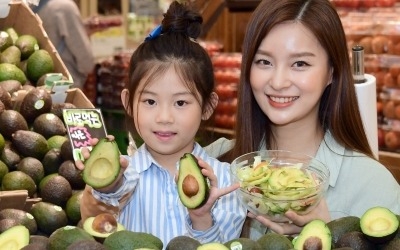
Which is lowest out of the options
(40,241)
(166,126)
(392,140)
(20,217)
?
(392,140)

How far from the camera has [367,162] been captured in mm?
2125

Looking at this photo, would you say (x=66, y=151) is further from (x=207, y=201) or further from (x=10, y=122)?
(x=207, y=201)

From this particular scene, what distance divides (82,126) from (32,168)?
31 centimetres

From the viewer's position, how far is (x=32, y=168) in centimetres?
266

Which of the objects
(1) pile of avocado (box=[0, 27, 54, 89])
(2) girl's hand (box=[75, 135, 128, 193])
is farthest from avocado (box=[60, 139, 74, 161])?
(2) girl's hand (box=[75, 135, 128, 193])

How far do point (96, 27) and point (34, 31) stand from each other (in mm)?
3106

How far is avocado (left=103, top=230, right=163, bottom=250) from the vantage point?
1435 mm

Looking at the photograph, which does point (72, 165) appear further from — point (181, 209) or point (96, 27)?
point (96, 27)

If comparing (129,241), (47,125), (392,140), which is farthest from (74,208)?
(392,140)

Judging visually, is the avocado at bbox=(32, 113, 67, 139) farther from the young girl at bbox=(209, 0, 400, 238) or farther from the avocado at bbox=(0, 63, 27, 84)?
the young girl at bbox=(209, 0, 400, 238)

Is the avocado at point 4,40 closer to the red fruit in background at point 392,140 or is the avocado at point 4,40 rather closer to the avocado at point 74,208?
the avocado at point 74,208

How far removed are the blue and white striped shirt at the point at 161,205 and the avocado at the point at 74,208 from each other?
0.52 metres

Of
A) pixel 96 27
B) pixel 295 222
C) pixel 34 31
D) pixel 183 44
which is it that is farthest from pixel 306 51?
pixel 96 27

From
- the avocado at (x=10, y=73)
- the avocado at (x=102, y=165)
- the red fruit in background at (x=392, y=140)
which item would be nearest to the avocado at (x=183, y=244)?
the avocado at (x=102, y=165)
